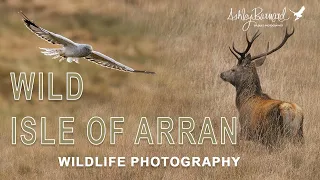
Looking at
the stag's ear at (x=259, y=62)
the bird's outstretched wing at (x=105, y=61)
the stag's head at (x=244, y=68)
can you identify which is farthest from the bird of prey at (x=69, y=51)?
the stag's ear at (x=259, y=62)

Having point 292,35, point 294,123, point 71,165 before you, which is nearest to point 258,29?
point 292,35

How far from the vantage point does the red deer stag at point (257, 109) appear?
11.7 meters

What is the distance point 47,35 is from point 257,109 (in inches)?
106

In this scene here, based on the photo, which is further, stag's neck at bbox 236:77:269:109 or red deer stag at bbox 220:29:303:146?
stag's neck at bbox 236:77:269:109

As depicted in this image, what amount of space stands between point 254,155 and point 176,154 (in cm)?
93

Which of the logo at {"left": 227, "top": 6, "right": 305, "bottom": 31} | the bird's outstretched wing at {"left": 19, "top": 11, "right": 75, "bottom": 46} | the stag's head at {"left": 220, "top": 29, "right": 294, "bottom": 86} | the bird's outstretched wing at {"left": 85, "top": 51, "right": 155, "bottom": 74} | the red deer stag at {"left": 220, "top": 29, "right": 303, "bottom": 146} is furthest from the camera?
the logo at {"left": 227, "top": 6, "right": 305, "bottom": 31}

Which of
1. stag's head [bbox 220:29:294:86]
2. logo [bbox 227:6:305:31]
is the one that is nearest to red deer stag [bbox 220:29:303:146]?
stag's head [bbox 220:29:294:86]

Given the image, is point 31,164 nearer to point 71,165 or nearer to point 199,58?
point 71,165

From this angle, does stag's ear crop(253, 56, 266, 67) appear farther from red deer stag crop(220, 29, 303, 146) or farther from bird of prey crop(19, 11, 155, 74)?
bird of prey crop(19, 11, 155, 74)

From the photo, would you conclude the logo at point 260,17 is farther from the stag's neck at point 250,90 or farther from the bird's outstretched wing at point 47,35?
the bird's outstretched wing at point 47,35

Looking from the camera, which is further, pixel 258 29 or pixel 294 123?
pixel 258 29

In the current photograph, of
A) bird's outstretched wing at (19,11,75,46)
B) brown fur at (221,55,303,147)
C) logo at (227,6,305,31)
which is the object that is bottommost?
brown fur at (221,55,303,147)

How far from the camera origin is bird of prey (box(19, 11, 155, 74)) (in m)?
11.7

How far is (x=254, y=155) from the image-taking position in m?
11.8
